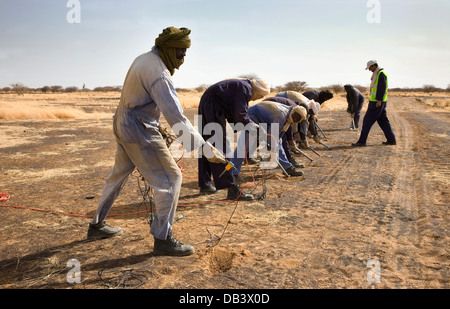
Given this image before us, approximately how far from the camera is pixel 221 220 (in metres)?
4.57

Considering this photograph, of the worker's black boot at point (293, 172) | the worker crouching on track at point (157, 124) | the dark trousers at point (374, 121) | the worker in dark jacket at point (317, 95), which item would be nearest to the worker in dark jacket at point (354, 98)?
the worker in dark jacket at point (317, 95)

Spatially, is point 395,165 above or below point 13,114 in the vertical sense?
below

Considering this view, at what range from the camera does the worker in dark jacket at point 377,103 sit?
10.1m

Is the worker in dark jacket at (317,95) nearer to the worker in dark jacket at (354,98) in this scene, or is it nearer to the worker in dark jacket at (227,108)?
the worker in dark jacket at (354,98)

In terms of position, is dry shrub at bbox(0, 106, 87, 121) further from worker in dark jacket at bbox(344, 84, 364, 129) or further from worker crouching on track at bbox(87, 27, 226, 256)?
worker crouching on track at bbox(87, 27, 226, 256)

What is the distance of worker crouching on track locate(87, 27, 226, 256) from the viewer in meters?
3.20

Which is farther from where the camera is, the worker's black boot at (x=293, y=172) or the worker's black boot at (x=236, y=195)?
the worker's black boot at (x=293, y=172)

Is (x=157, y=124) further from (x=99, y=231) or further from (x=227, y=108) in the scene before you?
(x=227, y=108)

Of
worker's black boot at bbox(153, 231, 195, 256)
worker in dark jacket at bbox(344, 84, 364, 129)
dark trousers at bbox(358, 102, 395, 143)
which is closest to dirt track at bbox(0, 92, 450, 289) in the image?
worker's black boot at bbox(153, 231, 195, 256)

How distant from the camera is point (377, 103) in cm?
→ 1010
